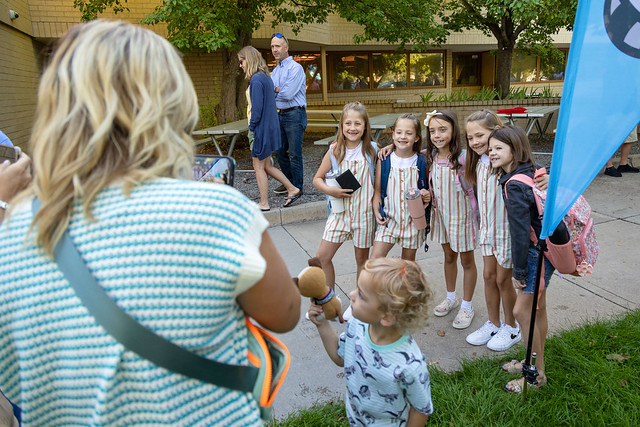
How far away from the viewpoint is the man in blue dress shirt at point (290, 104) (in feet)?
22.1

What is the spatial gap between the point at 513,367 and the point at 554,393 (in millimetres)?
286

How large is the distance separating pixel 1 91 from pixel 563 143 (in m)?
8.98

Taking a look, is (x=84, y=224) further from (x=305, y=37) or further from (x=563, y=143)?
(x=305, y=37)

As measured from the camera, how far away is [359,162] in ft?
12.1

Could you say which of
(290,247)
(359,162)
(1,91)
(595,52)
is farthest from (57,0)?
(595,52)

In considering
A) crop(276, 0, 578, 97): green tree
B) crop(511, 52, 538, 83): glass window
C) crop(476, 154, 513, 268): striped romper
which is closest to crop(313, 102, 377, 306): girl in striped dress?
crop(476, 154, 513, 268): striped romper

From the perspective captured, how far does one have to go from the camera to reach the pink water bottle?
339 cm

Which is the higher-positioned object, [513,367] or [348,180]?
[348,180]

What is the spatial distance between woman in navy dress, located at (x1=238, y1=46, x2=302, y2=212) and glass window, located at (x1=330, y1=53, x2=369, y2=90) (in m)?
10.6

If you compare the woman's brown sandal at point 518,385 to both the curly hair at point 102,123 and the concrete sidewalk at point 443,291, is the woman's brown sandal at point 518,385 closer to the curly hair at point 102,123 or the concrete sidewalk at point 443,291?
the concrete sidewalk at point 443,291

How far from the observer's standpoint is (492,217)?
10.3 feet

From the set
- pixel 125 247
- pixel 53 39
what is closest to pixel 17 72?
pixel 53 39

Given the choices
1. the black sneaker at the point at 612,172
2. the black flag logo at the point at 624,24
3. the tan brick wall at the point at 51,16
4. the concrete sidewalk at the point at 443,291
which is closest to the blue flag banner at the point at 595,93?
the black flag logo at the point at 624,24

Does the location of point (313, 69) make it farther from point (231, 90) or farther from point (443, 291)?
point (443, 291)
